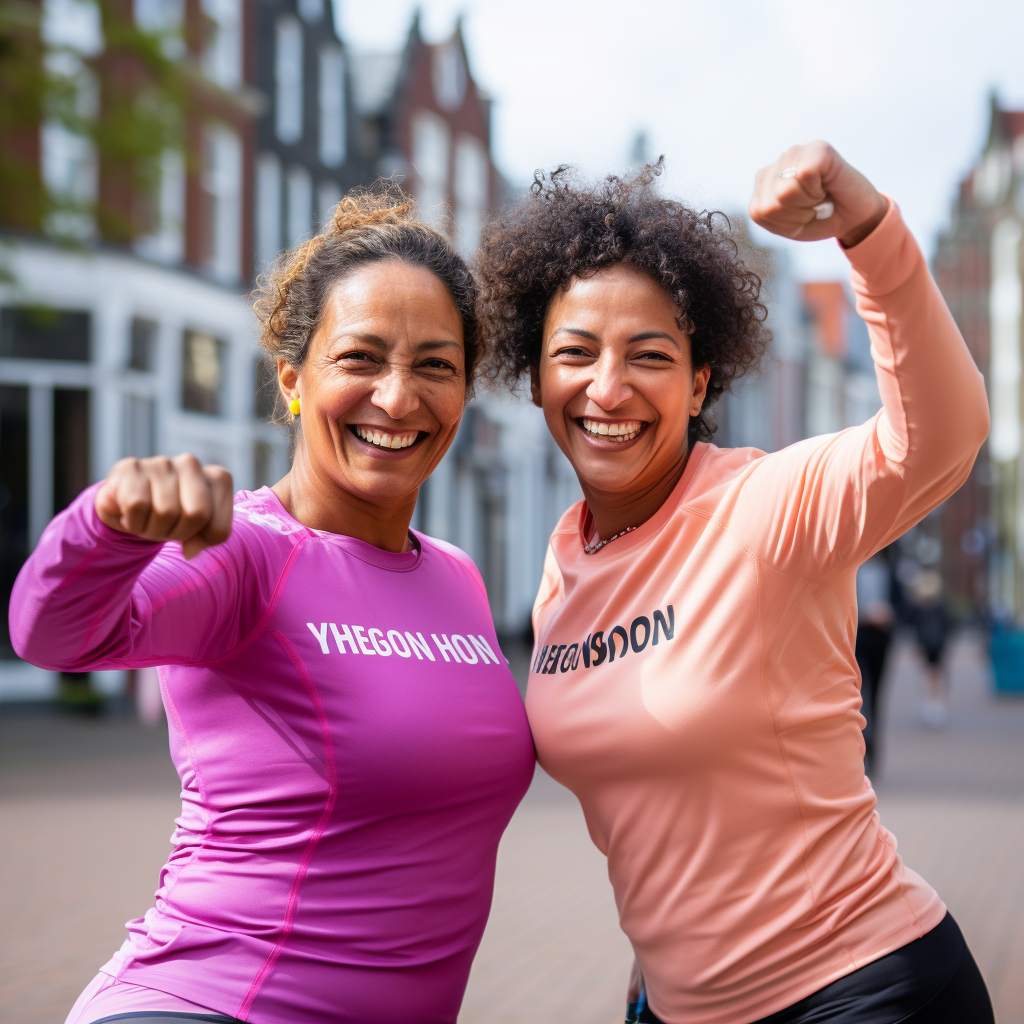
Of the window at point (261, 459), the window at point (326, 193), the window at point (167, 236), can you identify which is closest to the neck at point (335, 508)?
the window at point (167, 236)

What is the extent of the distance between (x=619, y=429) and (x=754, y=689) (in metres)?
0.56

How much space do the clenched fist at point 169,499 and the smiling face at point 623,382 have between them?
1.02 m

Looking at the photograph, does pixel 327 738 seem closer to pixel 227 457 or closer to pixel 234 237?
pixel 227 457

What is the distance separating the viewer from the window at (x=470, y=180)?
93.2 ft

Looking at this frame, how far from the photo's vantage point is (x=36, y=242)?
15.6 m

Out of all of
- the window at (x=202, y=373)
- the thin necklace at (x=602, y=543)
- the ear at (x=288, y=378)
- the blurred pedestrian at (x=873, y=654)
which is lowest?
the blurred pedestrian at (x=873, y=654)

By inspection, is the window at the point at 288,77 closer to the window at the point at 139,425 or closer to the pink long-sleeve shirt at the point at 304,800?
the window at the point at 139,425

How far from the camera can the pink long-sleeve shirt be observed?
1.97m

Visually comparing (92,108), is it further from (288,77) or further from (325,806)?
(325,806)

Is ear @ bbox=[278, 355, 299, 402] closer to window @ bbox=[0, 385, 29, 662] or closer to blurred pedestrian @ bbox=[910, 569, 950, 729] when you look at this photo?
window @ bbox=[0, 385, 29, 662]

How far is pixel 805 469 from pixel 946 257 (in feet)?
213

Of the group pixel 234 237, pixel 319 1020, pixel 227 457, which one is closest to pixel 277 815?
pixel 319 1020

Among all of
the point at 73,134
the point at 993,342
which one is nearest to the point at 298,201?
the point at 73,134

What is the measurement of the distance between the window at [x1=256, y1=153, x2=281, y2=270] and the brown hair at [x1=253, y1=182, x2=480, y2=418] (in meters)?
18.6
